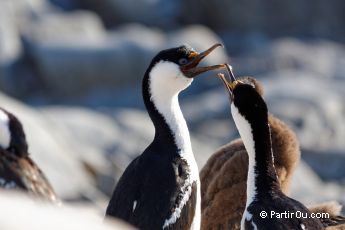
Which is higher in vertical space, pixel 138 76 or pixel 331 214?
pixel 138 76

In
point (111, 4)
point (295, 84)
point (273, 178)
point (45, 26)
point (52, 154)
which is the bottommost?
point (273, 178)

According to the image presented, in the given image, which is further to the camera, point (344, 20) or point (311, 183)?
point (344, 20)

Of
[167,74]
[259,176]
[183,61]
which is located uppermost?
[183,61]

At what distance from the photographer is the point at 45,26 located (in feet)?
99.8

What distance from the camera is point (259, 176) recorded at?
7621 mm

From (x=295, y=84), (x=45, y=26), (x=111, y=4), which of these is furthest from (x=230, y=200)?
(x=111, y=4)

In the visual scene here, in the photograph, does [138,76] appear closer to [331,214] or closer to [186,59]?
[186,59]

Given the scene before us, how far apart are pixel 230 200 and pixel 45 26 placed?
72.9 ft

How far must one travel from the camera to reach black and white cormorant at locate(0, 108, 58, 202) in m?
8.26

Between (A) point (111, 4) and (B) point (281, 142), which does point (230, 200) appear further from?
(A) point (111, 4)

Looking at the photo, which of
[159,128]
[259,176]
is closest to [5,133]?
[159,128]

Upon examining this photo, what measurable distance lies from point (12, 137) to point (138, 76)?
2007cm

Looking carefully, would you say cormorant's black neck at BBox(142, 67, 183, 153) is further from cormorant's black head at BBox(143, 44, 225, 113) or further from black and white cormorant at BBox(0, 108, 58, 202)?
black and white cormorant at BBox(0, 108, 58, 202)

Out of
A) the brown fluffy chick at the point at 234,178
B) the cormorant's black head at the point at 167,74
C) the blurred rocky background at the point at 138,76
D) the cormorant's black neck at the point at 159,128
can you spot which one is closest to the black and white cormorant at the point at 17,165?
the cormorant's black neck at the point at 159,128
